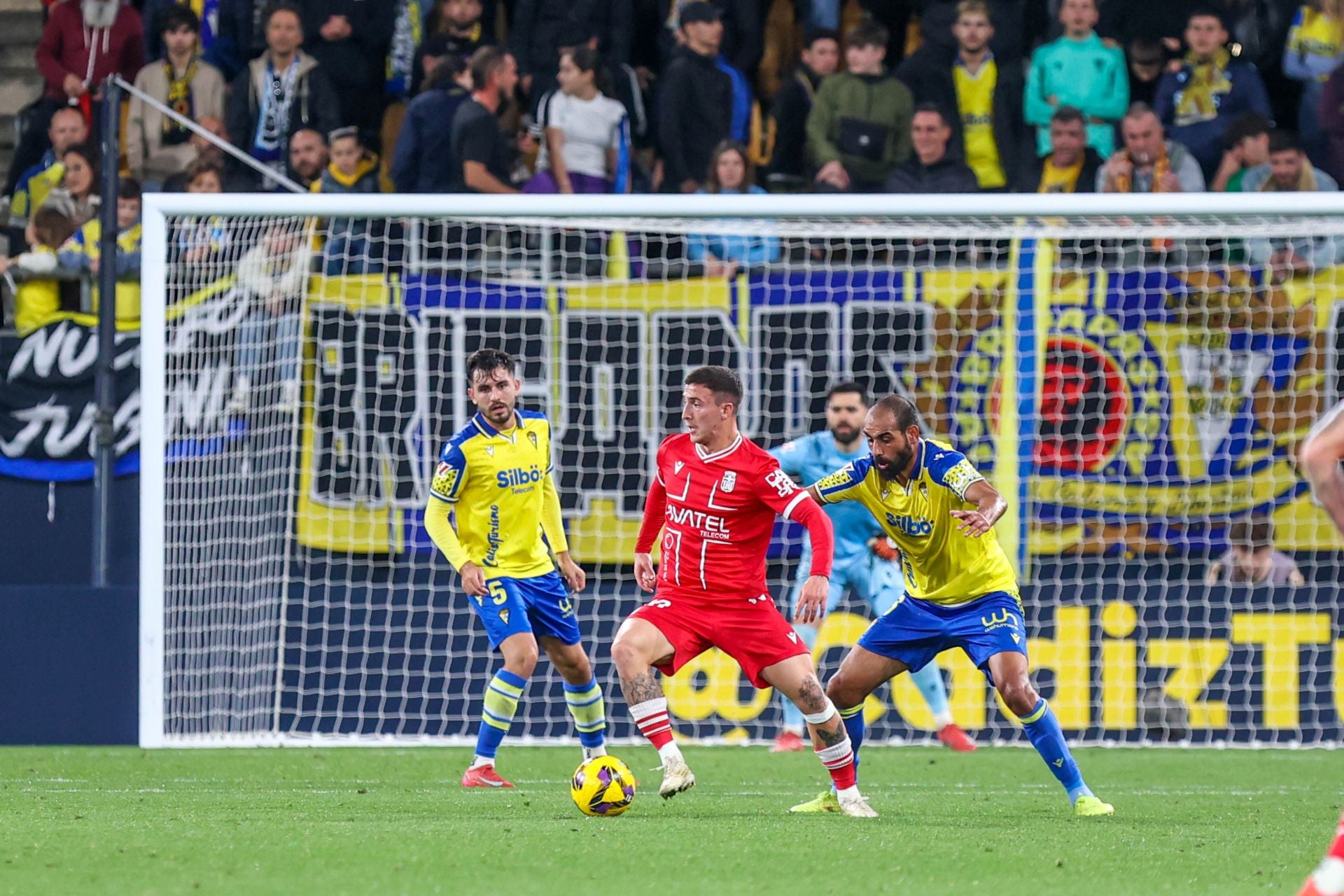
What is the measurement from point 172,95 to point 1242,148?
7.70 m

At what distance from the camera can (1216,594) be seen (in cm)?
1149

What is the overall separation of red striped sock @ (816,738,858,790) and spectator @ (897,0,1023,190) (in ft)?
22.6

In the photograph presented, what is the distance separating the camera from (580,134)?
13055mm

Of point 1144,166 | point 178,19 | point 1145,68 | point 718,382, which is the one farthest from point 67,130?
point 718,382

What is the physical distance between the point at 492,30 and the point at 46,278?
413 centimetres

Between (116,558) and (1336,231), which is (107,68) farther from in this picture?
(1336,231)

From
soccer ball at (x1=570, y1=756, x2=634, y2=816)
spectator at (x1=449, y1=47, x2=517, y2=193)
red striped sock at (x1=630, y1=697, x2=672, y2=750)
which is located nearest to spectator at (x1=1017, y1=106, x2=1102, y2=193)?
spectator at (x1=449, y1=47, x2=517, y2=193)

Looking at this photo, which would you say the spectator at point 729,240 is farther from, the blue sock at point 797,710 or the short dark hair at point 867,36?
the blue sock at point 797,710

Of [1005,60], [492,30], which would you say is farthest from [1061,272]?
[492,30]

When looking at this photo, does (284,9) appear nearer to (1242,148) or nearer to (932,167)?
(932,167)

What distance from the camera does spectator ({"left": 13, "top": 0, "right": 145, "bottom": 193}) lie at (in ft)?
46.3

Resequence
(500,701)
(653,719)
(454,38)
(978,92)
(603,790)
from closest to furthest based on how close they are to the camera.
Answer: (603,790)
(653,719)
(500,701)
(978,92)
(454,38)

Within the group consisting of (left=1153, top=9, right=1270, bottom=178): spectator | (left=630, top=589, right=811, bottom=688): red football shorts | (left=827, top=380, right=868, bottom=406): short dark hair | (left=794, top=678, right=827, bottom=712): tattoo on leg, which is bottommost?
(left=794, top=678, right=827, bottom=712): tattoo on leg

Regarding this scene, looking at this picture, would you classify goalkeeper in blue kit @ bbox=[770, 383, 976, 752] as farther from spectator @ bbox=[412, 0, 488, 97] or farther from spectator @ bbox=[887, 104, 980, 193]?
spectator @ bbox=[412, 0, 488, 97]
